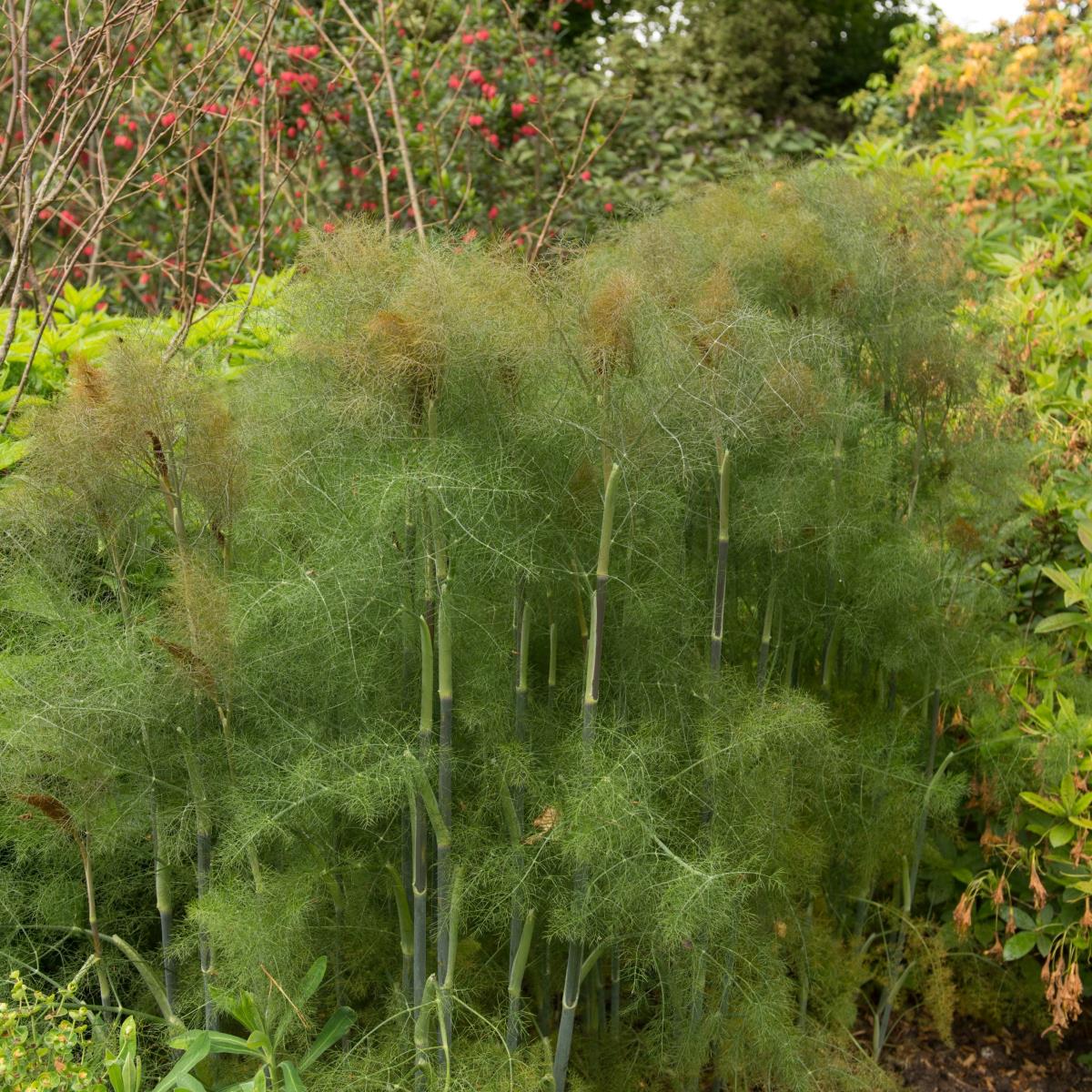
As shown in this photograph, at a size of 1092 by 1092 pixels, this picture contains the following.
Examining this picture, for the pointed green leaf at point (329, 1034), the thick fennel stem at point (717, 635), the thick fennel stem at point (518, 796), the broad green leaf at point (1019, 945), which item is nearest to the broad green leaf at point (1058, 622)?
the broad green leaf at point (1019, 945)

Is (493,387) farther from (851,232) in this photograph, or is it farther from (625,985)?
(625,985)

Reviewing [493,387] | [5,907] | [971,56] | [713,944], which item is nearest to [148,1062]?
[5,907]

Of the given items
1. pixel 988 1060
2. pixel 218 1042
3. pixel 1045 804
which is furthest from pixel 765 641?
pixel 988 1060

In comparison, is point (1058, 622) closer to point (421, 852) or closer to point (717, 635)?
point (717, 635)

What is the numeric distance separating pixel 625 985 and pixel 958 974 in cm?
124

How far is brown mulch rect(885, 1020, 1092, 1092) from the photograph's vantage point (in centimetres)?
378

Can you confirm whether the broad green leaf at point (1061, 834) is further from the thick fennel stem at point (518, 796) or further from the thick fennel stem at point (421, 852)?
the thick fennel stem at point (421, 852)

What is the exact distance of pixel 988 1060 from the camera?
3.89 metres

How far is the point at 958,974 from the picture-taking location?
4.00 metres

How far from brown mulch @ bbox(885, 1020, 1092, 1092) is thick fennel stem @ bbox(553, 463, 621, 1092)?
4.85 ft

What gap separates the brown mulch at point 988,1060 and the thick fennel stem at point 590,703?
4.85 ft

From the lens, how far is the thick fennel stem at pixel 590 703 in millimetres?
2535

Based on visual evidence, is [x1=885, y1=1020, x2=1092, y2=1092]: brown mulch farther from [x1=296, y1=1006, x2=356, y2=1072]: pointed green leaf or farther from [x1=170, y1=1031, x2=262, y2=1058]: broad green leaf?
[x1=170, y1=1031, x2=262, y2=1058]: broad green leaf

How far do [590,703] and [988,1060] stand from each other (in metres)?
2.18
